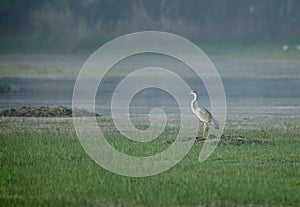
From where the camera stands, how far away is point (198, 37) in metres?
43.9

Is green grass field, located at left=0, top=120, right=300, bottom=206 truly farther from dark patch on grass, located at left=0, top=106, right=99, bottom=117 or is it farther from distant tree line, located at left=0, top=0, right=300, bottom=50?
distant tree line, located at left=0, top=0, right=300, bottom=50

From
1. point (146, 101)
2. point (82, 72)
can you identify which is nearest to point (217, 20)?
point (82, 72)

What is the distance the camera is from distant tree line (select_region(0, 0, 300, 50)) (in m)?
44.8

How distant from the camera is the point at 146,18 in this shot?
4572cm

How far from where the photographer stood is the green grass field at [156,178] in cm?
1205

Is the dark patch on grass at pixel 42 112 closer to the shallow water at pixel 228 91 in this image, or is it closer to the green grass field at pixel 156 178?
the shallow water at pixel 228 91

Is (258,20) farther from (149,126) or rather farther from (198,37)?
(149,126)

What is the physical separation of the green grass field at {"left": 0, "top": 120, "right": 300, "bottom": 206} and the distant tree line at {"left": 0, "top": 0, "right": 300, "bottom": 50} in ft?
92.2

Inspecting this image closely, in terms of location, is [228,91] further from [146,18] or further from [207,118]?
[146,18]

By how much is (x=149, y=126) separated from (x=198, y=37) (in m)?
25.5

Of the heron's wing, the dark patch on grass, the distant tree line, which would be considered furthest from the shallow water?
the distant tree line

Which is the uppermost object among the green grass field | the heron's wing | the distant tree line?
the distant tree line

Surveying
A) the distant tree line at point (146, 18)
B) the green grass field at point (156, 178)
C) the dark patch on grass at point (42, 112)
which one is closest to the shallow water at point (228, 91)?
the dark patch on grass at point (42, 112)

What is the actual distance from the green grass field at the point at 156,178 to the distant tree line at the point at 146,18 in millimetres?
28112
